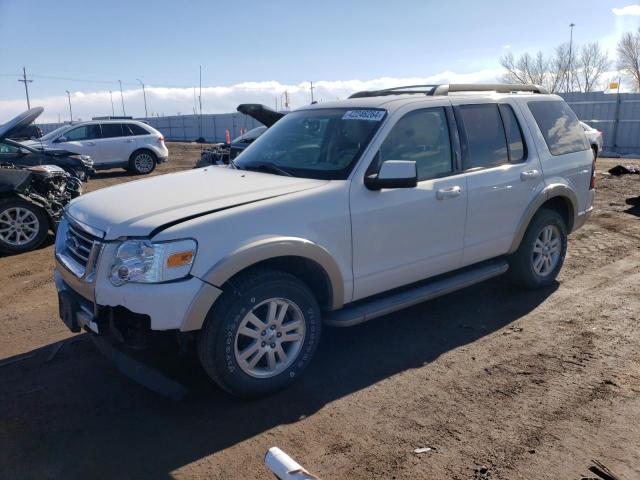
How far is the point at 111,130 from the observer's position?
56.9 ft

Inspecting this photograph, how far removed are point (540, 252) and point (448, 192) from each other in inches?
Result: 67.8

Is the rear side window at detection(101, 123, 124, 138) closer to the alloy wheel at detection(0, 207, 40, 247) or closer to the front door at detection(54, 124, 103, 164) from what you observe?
the front door at detection(54, 124, 103, 164)

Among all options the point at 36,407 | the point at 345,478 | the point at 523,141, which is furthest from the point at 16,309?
the point at 523,141

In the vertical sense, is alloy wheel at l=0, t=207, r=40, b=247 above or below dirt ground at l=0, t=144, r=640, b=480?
above

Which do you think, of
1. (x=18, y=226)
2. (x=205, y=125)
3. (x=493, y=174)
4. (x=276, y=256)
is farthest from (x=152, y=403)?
(x=205, y=125)

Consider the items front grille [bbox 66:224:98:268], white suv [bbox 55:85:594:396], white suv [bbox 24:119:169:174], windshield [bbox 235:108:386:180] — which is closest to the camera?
white suv [bbox 55:85:594:396]

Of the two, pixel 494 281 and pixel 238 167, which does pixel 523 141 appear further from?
pixel 238 167

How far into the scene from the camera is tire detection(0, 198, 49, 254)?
25.1ft

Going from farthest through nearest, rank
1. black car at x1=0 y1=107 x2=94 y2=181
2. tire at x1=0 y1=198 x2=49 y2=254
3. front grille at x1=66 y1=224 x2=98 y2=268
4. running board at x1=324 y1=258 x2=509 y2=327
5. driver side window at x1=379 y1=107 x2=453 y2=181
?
black car at x1=0 y1=107 x2=94 y2=181 < tire at x1=0 y1=198 x2=49 y2=254 < driver side window at x1=379 y1=107 x2=453 y2=181 < running board at x1=324 y1=258 x2=509 y2=327 < front grille at x1=66 y1=224 x2=98 y2=268

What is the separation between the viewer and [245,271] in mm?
3514

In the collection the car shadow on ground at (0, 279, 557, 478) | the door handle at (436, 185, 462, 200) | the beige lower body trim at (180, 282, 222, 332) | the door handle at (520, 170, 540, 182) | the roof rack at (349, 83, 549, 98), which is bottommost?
the car shadow on ground at (0, 279, 557, 478)

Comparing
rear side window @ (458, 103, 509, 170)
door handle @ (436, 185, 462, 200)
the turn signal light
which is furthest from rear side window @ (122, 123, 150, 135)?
the turn signal light

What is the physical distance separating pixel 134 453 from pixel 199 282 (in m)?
1.02

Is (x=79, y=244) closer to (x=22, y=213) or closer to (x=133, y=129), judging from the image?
(x=22, y=213)
